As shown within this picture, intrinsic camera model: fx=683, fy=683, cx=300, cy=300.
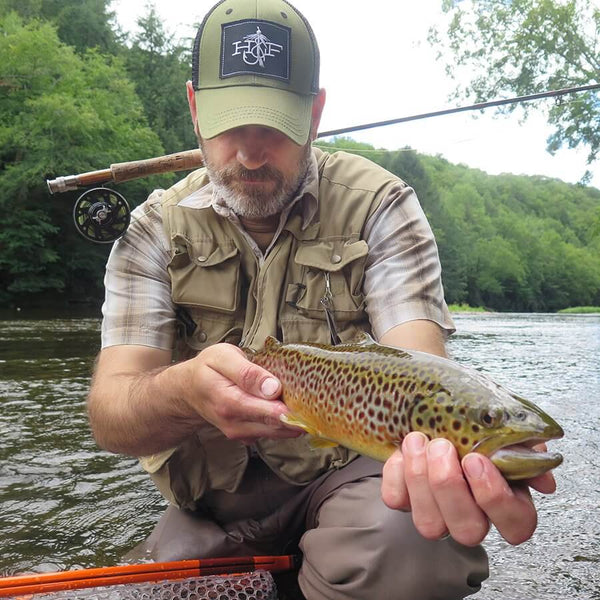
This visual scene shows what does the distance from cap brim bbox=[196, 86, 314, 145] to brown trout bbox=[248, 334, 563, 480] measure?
73cm

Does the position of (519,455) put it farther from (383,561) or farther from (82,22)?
(82,22)

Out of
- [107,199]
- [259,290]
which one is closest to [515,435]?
[259,290]

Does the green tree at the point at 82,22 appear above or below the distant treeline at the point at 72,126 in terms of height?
above

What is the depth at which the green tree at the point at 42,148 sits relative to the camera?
21.7 meters

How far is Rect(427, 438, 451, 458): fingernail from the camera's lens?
4.25 feet

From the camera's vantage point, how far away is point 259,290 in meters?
2.36

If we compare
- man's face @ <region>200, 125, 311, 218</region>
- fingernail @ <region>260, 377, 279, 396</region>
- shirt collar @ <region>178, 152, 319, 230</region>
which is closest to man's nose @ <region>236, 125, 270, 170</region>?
man's face @ <region>200, 125, 311, 218</region>

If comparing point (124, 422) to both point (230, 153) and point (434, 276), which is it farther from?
point (434, 276)

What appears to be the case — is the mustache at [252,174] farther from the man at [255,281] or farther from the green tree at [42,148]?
the green tree at [42,148]

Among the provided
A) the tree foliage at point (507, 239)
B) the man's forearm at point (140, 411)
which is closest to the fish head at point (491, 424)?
the man's forearm at point (140, 411)

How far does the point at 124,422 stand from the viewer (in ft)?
6.83

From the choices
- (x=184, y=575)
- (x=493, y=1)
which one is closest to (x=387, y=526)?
(x=184, y=575)

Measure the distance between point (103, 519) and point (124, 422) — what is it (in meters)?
1.22

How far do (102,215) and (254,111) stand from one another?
114cm
